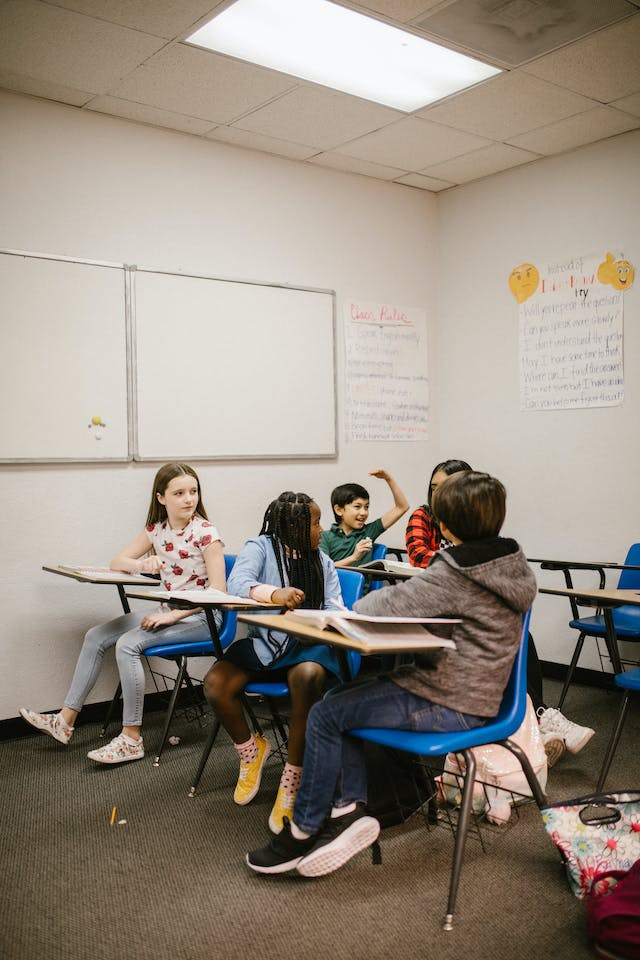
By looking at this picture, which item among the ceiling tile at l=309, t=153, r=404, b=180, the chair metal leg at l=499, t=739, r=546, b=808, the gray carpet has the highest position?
the ceiling tile at l=309, t=153, r=404, b=180

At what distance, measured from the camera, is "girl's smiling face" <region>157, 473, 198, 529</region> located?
144 inches

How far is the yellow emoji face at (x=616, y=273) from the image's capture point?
4.34 m

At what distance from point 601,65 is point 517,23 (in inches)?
21.6

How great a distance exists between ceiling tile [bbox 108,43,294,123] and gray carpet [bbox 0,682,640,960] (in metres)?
2.85

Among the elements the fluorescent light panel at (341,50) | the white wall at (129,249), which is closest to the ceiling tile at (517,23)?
the fluorescent light panel at (341,50)

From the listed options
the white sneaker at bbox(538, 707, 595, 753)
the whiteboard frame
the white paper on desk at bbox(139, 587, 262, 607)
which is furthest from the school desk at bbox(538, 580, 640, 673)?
the whiteboard frame

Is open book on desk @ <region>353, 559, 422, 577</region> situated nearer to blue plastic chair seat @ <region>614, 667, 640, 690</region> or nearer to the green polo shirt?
the green polo shirt

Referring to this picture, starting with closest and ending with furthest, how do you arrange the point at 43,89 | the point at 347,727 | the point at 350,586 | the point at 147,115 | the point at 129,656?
the point at 347,727, the point at 350,586, the point at 129,656, the point at 43,89, the point at 147,115

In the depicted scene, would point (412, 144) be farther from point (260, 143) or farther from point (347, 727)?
point (347, 727)

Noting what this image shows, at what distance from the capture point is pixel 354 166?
4828 millimetres

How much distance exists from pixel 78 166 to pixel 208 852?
301 cm

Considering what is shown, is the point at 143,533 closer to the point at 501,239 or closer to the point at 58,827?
the point at 58,827

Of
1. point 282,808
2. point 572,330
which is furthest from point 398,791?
point 572,330

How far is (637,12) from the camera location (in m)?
3.07
